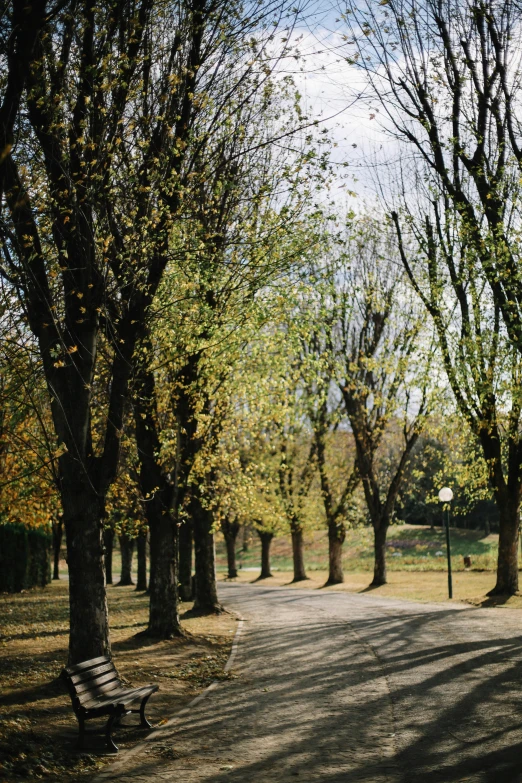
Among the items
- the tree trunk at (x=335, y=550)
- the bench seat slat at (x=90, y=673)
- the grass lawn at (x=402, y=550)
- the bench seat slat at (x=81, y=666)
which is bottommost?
the grass lawn at (x=402, y=550)

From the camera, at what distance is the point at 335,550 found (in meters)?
39.2

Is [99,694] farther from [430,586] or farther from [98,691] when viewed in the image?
[430,586]

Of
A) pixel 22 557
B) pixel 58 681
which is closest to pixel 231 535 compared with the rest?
pixel 22 557

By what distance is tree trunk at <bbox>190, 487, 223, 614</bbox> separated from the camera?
2150 centimetres

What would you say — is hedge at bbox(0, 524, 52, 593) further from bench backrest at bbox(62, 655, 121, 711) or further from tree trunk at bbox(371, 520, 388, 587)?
bench backrest at bbox(62, 655, 121, 711)

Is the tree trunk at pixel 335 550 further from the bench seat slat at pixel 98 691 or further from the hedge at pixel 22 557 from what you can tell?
the bench seat slat at pixel 98 691

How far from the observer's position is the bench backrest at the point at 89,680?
317 inches

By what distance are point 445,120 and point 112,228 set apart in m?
10.2

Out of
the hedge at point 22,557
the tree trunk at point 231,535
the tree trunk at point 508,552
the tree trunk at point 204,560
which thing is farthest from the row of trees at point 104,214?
the tree trunk at point 231,535

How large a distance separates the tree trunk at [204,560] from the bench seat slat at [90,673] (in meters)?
12.1

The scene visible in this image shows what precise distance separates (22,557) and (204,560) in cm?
1484

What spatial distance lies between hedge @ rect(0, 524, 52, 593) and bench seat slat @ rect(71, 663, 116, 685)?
72.1 ft

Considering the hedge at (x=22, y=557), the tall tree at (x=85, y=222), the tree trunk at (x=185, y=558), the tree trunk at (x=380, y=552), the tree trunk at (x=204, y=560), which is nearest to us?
the tall tree at (x=85, y=222)

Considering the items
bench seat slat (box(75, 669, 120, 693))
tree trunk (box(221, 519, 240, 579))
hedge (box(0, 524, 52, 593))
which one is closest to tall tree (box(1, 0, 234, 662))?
bench seat slat (box(75, 669, 120, 693))
